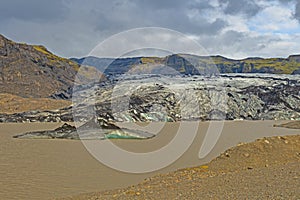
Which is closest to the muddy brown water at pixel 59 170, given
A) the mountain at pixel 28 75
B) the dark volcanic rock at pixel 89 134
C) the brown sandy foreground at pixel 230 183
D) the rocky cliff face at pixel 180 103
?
the brown sandy foreground at pixel 230 183

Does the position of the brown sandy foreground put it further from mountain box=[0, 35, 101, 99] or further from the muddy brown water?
mountain box=[0, 35, 101, 99]

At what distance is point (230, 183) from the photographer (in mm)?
11148

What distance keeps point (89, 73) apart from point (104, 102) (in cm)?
8690

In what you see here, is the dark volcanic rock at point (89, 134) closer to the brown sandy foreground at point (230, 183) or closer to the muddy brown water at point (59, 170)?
the muddy brown water at point (59, 170)

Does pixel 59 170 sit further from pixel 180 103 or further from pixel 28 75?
pixel 28 75

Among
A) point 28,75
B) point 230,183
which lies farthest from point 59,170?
point 28,75

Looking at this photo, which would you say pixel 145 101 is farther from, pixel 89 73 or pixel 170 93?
pixel 89 73

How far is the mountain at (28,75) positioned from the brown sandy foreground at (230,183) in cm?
6591

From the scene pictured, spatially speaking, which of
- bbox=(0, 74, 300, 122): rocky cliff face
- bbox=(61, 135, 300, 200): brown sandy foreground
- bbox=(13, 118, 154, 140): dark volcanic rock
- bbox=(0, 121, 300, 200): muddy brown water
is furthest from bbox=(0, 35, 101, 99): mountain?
bbox=(61, 135, 300, 200): brown sandy foreground

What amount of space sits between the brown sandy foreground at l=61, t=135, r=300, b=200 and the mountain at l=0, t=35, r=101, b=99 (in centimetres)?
6591

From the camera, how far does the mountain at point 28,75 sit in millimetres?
85912

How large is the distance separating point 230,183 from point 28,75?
86691mm

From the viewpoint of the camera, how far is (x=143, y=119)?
175ft

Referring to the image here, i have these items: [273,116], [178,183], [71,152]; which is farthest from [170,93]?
[178,183]
